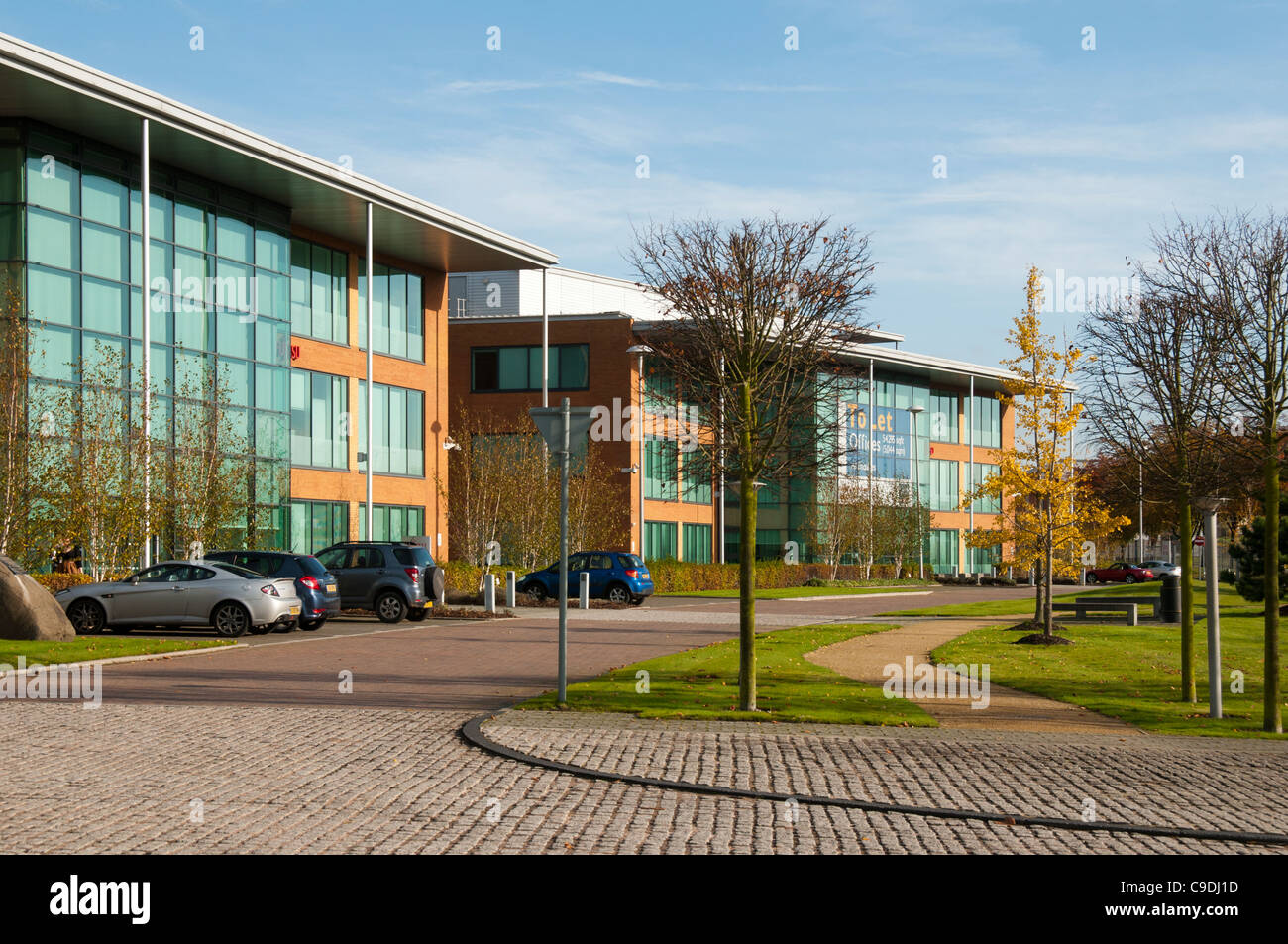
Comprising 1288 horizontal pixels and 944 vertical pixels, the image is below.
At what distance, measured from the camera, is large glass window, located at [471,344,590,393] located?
58.8 m

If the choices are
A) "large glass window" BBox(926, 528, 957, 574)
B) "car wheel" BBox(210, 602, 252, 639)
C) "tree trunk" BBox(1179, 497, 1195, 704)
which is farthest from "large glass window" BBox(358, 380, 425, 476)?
"large glass window" BBox(926, 528, 957, 574)

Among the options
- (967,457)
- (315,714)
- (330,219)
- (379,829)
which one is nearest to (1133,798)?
(379,829)

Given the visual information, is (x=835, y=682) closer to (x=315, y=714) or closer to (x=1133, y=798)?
(x=315, y=714)

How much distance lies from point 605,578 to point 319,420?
10.8 metres

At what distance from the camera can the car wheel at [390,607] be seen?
29.5 m

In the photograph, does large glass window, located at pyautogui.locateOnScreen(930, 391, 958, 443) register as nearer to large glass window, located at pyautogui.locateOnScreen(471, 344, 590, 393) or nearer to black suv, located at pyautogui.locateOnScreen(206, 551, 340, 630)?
large glass window, located at pyautogui.locateOnScreen(471, 344, 590, 393)

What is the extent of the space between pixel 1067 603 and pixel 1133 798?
89.9ft

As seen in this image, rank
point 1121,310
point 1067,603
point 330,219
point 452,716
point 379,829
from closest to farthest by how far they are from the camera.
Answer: point 379,829
point 452,716
point 1121,310
point 1067,603
point 330,219

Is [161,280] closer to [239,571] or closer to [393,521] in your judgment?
[239,571]

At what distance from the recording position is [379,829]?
794 cm

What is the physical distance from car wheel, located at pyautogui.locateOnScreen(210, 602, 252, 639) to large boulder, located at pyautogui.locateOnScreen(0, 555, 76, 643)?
3.33m

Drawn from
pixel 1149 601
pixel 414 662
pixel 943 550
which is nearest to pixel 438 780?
pixel 414 662

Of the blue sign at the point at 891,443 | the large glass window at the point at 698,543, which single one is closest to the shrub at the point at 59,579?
the large glass window at the point at 698,543

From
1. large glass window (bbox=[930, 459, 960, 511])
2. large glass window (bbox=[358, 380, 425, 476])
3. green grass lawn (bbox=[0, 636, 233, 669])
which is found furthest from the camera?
large glass window (bbox=[930, 459, 960, 511])
